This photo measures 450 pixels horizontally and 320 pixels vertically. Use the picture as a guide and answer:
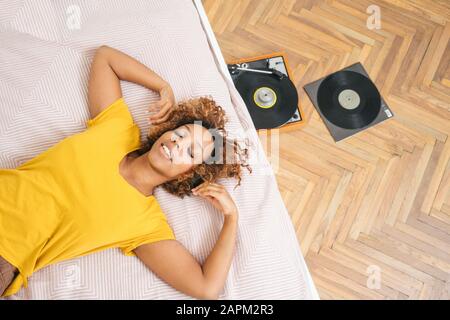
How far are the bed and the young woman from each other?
0.19 ft

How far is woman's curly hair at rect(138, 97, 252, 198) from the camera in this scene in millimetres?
1102

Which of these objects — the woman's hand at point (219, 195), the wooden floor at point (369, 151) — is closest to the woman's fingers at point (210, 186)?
the woman's hand at point (219, 195)

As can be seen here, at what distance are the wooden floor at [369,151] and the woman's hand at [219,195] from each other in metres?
0.50

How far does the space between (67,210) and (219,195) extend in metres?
0.37

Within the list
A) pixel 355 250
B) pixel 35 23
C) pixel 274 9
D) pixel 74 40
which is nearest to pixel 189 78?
pixel 74 40

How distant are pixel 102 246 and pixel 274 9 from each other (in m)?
1.23

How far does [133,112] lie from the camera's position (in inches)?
47.8

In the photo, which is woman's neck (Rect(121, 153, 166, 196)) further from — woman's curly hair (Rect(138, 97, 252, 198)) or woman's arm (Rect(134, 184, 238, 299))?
woman's arm (Rect(134, 184, 238, 299))

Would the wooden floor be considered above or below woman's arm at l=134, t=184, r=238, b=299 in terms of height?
below

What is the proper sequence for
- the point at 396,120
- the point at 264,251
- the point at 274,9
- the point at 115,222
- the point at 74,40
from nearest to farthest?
the point at 115,222
the point at 264,251
the point at 74,40
the point at 396,120
the point at 274,9

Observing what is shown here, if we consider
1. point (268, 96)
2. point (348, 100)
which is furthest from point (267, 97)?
point (348, 100)

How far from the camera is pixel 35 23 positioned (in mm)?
1257

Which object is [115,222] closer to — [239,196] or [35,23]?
[239,196]

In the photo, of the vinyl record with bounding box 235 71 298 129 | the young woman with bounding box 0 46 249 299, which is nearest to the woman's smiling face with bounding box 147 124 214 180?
the young woman with bounding box 0 46 249 299
